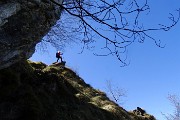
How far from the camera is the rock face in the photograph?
752 cm

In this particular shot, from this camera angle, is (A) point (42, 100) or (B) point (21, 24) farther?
(A) point (42, 100)

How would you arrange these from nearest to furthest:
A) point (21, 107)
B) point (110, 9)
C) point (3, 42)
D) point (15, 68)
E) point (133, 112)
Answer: point (110, 9)
point (3, 42)
point (21, 107)
point (15, 68)
point (133, 112)

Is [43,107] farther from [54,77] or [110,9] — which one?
[110,9]

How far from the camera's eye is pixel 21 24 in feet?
25.8

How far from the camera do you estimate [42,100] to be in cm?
1232

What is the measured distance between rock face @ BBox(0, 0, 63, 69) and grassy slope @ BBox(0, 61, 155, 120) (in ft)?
8.13

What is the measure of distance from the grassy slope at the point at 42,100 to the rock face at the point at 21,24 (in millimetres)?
2477

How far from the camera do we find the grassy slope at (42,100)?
434 inches

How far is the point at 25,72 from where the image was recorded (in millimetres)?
13492

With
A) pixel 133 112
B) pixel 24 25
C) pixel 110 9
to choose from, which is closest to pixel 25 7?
pixel 24 25

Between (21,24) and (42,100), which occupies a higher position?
(42,100)

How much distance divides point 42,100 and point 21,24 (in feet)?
16.4

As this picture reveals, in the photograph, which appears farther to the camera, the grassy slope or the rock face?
the grassy slope

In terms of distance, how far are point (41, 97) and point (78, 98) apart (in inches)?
97.6
